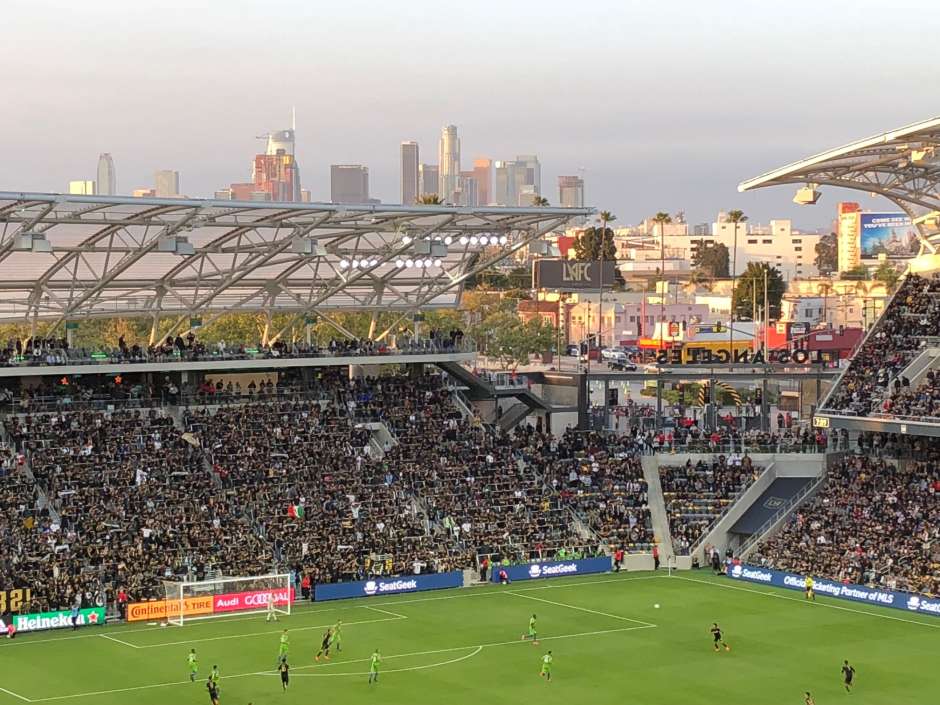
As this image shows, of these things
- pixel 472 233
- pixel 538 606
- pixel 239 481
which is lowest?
pixel 538 606

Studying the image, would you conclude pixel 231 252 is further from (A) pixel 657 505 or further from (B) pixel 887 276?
(B) pixel 887 276

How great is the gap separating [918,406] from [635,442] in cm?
1523

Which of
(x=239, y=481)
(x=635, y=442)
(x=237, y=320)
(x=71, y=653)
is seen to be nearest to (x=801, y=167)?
(x=635, y=442)

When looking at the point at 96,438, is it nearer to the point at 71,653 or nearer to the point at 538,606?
the point at 71,653

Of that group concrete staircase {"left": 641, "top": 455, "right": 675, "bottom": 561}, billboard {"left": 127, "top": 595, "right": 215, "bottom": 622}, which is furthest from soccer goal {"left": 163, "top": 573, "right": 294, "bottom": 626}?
concrete staircase {"left": 641, "top": 455, "right": 675, "bottom": 561}

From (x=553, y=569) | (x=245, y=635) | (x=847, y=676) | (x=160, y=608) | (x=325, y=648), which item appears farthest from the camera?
(x=553, y=569)

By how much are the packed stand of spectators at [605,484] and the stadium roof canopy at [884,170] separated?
47.4 ft

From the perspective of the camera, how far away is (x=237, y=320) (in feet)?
361

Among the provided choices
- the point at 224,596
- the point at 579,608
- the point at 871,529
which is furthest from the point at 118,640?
the point at 871,529

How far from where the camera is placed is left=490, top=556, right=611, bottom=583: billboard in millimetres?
63000

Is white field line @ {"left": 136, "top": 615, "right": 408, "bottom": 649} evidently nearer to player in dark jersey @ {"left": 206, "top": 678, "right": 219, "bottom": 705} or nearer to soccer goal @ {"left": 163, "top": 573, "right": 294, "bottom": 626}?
soccer goal @ {"left": 163, "top": 573, "right": 294, "bottom": 626}

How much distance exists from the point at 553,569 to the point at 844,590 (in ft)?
40.3

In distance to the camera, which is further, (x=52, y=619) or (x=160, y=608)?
(x=160, y=608)

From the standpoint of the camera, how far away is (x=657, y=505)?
69375 mm
